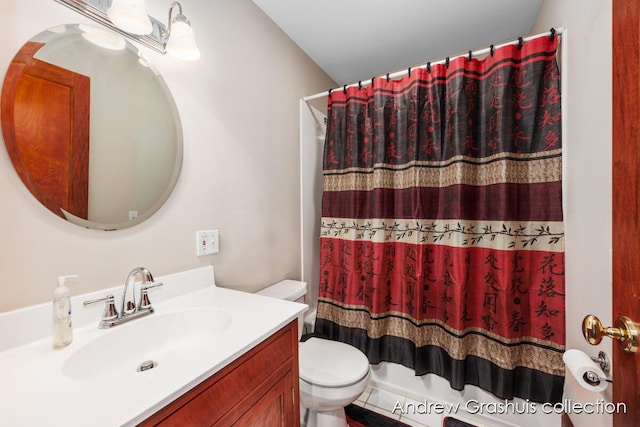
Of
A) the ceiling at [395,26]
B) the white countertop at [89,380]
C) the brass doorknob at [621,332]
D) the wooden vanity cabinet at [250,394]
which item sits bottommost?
the wooden vanity cabinet at [250,394]

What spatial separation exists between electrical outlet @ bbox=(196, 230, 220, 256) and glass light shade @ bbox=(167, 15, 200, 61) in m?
0.75

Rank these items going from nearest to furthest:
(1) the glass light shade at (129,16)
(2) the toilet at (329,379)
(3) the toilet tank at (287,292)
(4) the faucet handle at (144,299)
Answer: (1) the glass light shade at (129,16) → (4) the faucet handle at (144,299) → (2) the toilet at (329,379) → (3) the toilet tank at (287,292)

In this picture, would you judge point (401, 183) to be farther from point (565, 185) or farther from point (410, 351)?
point (410, 351)

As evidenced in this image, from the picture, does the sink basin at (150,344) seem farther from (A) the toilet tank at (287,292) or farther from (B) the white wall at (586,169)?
(B) the white wall at (586,169)

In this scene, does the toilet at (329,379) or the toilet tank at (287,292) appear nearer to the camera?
the toilet at (329,379)

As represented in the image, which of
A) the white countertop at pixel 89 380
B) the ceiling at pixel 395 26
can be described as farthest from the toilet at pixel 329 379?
the ceiling at pixel 395 26

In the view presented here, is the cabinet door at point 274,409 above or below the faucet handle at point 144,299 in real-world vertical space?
below

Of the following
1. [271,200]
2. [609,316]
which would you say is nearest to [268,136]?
[271,200]

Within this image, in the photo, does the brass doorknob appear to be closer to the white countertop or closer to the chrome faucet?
the white countertop

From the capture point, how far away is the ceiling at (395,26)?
152 centimetres

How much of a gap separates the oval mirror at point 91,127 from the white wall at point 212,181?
0.04 metres

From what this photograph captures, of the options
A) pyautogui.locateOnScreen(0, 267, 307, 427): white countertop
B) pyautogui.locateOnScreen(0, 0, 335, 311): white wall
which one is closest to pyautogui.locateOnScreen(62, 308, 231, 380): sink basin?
pyautogui.locateOnScreen(0, 267, 307, 427): white countertop

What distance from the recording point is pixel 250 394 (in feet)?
2.42

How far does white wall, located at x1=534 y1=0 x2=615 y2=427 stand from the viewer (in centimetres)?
84
